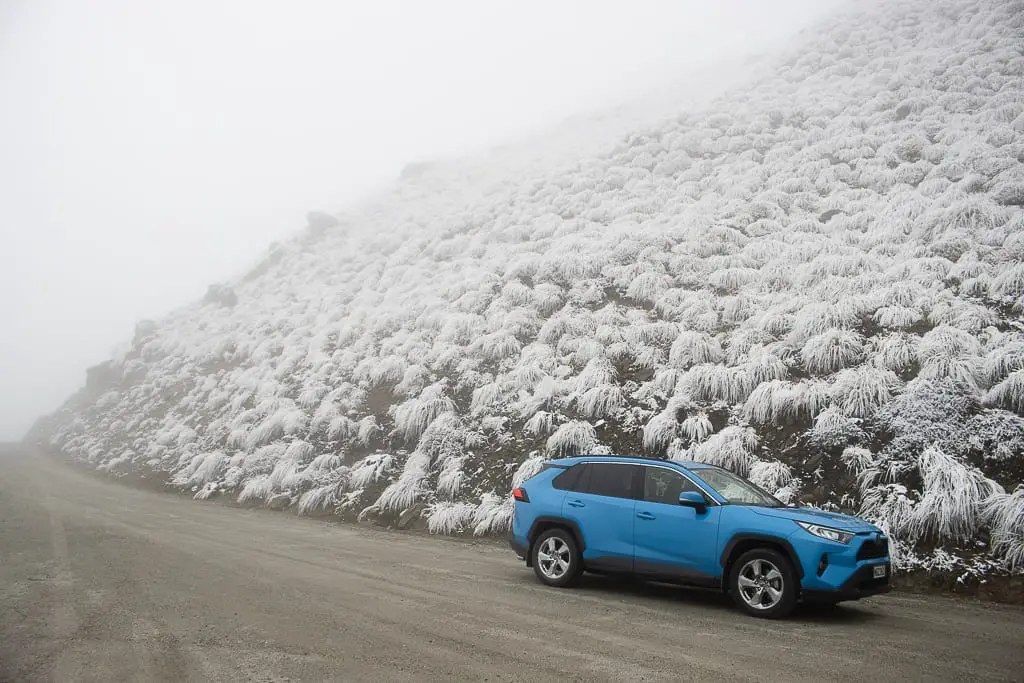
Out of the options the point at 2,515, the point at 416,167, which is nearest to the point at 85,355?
the point at 416,167

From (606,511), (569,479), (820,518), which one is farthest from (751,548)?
(569,479)

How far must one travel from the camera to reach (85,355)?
95.6 meters

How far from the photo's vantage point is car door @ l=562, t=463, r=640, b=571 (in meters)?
7.33

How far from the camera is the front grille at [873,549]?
20.0 feet

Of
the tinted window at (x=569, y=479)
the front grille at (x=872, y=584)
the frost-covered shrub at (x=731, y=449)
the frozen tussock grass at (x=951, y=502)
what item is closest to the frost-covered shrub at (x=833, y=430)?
the frost-covered shrub at (x=731, y=449)

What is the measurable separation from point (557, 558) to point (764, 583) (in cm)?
248

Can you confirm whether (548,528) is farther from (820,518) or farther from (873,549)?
(873,549)

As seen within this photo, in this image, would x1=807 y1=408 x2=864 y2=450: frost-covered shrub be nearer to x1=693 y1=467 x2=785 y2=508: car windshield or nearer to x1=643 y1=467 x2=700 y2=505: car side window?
x1=693 y1=467 x2=785 y2=508: car windshield

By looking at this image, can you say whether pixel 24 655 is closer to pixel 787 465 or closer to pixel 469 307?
pixel 787 465

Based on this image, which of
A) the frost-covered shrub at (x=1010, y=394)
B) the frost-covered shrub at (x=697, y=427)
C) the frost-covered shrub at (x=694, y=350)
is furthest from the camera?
the frost-covered shrub at (x=694, y=350)

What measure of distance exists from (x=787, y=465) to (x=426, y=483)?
23.5 feet

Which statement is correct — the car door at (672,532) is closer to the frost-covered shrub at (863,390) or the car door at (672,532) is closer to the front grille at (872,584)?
the front grille at (872,584)

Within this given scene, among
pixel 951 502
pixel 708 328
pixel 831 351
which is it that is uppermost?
pixel 708 328

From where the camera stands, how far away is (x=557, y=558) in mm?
7934
